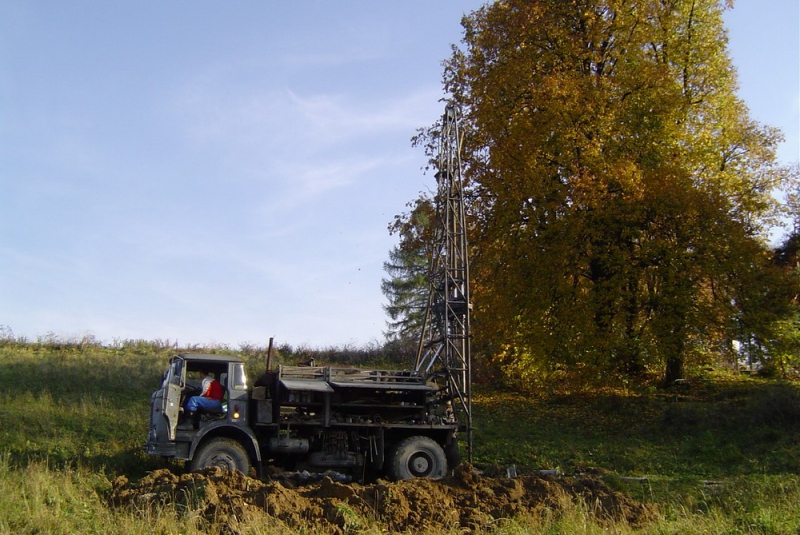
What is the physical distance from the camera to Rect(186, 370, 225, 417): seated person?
14.1m

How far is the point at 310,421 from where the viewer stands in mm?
14836

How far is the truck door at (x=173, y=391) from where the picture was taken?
13.7 m

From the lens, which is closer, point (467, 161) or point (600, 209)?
point (600, 209)

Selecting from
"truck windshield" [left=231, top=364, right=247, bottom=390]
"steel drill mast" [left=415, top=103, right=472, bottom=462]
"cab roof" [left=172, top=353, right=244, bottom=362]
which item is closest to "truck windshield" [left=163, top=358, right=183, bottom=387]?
"cab roof" [left=172, top=353, right=244, bottom=362]

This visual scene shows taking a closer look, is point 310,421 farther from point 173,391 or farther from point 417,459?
point 173,391

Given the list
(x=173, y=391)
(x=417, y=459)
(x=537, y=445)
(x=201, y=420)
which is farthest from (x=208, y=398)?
(x=537, y=445)

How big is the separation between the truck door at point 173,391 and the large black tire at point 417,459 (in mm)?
4246

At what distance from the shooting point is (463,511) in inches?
434

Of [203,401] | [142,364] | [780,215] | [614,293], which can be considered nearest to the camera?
[203,401]

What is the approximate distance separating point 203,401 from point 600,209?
12.4m

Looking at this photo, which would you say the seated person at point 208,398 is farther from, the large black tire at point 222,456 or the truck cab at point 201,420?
the large black tire at point 222,456

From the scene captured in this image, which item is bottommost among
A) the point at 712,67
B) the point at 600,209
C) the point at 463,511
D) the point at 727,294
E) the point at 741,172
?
the point at 463,511

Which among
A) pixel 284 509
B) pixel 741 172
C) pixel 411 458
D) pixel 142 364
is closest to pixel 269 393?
pixel 411 458

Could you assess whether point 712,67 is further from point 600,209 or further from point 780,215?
point 600,209
